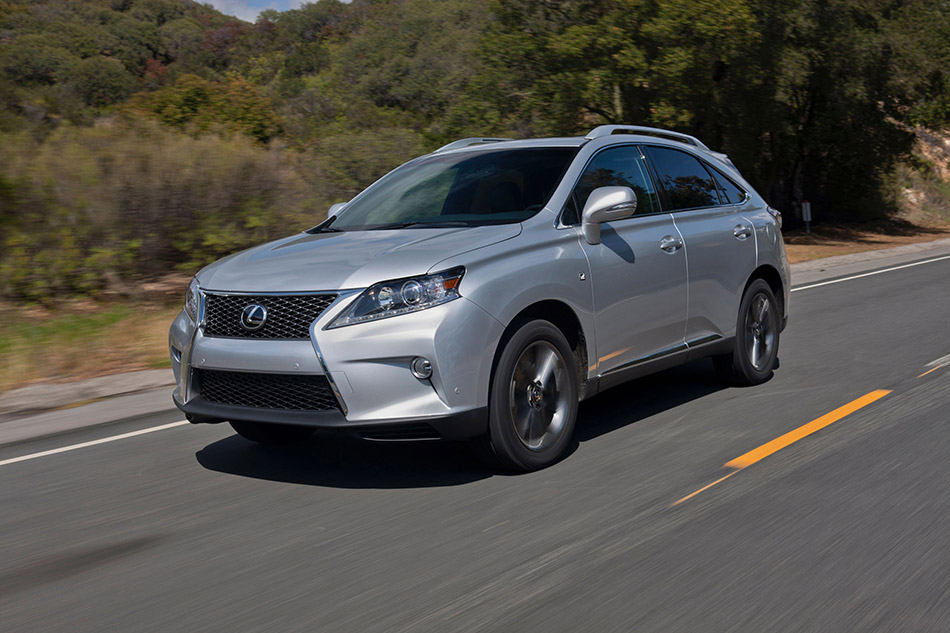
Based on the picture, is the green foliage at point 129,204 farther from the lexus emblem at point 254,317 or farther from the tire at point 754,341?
the tire at point 754,341

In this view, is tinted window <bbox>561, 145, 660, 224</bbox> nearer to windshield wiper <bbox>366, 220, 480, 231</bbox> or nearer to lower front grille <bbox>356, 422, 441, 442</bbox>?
windshield wiper <bbox>366, 220, 480, 231</bbox>

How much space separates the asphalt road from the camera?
12.0 ft

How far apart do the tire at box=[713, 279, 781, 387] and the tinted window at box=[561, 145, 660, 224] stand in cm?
130

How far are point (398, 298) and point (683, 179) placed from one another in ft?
9.54

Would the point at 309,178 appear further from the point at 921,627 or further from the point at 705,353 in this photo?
the point at 921,627

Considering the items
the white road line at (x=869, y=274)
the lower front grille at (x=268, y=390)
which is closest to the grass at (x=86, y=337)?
the lower front grille at (x=268, y=390)

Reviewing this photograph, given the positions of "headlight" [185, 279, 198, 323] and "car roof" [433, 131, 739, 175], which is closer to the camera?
"headlight" [185, 279, 198, 323]

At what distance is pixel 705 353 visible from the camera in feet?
22.5

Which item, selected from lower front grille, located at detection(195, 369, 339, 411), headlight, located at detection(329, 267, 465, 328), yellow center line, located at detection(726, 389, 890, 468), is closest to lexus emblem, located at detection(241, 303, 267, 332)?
lower front grille, located at detection(195, 369, 339, 411)

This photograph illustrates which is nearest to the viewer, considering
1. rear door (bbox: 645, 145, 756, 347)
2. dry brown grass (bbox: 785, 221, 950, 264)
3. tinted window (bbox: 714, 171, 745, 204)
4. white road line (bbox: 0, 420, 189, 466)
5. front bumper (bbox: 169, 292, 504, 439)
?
front bumper (bbox: 169, 292, 504, 439)

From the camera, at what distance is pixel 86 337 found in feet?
34.6

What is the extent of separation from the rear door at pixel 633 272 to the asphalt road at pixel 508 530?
56 centimetres

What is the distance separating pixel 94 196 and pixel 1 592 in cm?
932

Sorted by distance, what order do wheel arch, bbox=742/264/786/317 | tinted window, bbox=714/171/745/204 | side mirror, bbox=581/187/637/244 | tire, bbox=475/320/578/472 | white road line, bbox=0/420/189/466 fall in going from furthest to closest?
wheel arch, bbox=742/264/786/317 < tinted window, bbox=714/171/745/204 < white road line, bbox=0/420/189/466 < side mirror, bbox=581/187/637/244 < tire, bbox=475/320/578/472
